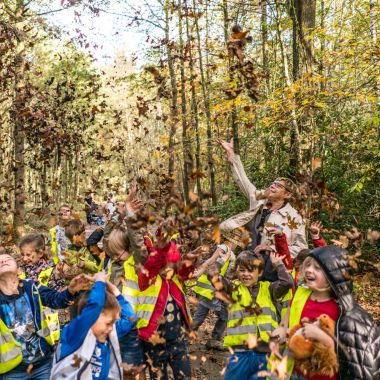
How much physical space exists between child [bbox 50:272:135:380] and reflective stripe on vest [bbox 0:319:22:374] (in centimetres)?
69

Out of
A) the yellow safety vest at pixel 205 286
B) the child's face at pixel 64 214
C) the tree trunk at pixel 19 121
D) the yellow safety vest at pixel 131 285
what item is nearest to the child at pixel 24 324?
the yellow safety vest at pixel 131 285

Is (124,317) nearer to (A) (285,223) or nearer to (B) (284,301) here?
(B) (284,301)

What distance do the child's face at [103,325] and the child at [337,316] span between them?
1.23m

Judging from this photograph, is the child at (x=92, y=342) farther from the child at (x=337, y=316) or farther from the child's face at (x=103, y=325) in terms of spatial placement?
the child at (x=337, y=316)

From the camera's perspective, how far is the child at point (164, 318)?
4.18 meters

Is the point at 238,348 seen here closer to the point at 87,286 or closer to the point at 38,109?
the point at 87,286

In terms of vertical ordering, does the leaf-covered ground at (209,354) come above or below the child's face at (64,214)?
below

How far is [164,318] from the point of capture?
4.22 meters

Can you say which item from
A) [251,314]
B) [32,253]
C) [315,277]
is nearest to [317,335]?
[315,277]

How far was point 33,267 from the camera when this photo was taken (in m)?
5.30

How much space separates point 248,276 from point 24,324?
2.05 m

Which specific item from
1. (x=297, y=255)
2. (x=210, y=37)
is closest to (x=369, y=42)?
(x=297, y=255)

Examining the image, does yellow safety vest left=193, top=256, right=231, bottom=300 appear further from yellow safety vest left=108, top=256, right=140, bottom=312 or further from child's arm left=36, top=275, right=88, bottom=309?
child's arm left=36, top=275, right=88, bottom=309

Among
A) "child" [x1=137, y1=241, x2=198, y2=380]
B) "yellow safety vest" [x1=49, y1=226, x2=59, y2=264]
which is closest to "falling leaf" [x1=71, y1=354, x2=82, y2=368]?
"child" [x1=137, y1=241, x2=198, y2=380]
